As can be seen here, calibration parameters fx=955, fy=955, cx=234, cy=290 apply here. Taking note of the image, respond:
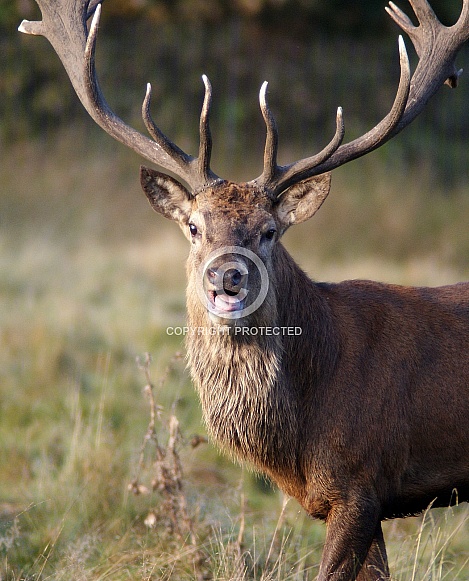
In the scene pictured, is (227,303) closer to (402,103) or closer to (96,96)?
(402,103)

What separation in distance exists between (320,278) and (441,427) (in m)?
6.20

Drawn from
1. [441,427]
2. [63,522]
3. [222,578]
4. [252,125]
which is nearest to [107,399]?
[63,522]

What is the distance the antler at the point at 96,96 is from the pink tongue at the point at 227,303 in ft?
2.26

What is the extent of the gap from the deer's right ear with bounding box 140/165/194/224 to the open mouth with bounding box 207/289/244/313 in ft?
2.35

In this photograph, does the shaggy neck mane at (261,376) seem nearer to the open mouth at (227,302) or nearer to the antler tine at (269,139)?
the open mouth at (227,302)

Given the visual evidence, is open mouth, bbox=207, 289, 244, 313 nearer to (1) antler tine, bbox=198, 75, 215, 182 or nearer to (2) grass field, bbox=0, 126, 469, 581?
(1) antler tine, bbox=198, 75, 215, 182

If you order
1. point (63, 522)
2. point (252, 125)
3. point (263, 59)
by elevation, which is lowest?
point (63, 522)

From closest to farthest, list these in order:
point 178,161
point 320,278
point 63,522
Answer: point 178,161 < point 63,522 < point 320,278

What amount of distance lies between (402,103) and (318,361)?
131 centimetres

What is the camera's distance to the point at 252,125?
48.8ft

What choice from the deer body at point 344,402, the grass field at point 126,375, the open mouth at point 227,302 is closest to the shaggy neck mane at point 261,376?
the deer body at point 344,402

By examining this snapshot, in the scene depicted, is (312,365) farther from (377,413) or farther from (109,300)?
(109,300)

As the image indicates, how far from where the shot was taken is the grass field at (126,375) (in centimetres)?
509

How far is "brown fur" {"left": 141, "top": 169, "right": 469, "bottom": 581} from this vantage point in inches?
169
